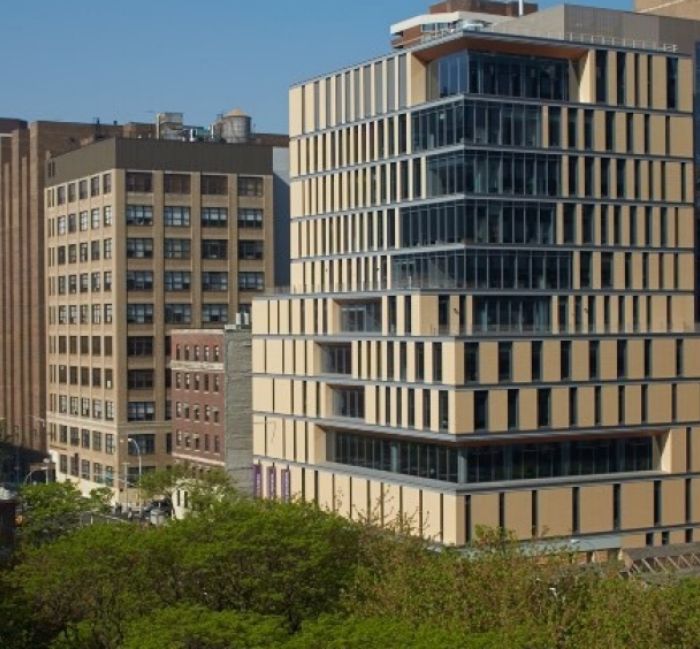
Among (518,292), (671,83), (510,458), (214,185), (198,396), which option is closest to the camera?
(510,458)

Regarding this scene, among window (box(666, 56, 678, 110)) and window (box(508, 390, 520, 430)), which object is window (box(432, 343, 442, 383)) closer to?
window (box(508, 390, 520, 430))

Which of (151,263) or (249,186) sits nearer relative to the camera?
(151,263)

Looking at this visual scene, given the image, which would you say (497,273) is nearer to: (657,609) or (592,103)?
(592,103)

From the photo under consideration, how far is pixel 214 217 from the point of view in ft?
525

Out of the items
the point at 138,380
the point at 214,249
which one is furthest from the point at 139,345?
the point at 214,249

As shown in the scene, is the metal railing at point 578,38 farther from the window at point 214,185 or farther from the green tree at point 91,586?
the window at point 214,185

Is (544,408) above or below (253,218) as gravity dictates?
below

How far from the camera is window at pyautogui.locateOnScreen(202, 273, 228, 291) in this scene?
523ft

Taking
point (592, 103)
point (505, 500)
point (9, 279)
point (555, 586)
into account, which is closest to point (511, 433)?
point (505, 500)

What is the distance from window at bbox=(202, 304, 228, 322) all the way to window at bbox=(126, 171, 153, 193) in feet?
44.4

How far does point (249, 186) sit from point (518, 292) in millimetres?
63897

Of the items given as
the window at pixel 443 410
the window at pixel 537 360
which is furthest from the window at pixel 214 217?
the window at pixel 443 410

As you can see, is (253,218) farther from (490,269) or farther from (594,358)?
(594,358)

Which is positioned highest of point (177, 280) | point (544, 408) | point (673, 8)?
point (673, 8)
